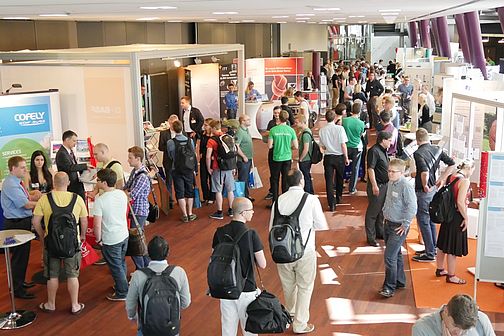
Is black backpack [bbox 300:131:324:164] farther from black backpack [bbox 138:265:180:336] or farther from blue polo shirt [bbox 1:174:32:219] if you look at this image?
black backpack [bbox 138:265:180:336]

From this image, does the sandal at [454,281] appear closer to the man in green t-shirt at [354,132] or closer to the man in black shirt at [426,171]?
the man in black shirt at [426,171]

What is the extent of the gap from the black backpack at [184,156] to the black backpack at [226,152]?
35 centimetres

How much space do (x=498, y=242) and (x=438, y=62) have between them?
10246 mm

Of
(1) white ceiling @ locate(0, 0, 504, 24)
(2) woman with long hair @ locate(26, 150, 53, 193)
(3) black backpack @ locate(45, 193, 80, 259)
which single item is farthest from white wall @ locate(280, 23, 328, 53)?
(3) black backpack @ locate(45, 193, 80, 259)

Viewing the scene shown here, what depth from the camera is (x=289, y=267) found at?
5.04m

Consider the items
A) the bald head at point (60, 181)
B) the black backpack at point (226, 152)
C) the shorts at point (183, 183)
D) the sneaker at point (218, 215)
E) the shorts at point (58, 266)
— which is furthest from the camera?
the sneaker at point (218, 215)

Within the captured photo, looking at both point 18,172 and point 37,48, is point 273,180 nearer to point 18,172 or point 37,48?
point 18,172

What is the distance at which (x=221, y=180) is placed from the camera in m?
8.38

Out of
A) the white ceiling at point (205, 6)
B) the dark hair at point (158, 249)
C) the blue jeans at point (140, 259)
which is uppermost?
the white ceiling at point (205, 6)

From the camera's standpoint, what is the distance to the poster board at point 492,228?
17.6 ft

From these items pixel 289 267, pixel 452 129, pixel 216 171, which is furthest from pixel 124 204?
pixel 452 129

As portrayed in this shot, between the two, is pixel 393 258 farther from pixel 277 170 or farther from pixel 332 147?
pixel 277 170

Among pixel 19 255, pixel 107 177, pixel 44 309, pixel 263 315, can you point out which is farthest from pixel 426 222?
pixel 19 255

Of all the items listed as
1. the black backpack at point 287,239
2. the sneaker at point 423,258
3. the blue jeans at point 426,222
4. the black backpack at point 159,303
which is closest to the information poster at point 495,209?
→ the blue jeans at point 426,222
